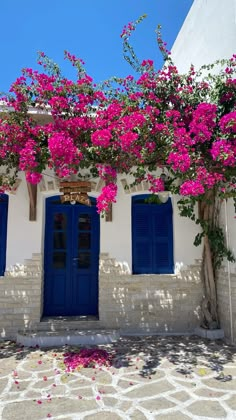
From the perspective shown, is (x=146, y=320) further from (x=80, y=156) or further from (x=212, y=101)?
(x=212, y=101)

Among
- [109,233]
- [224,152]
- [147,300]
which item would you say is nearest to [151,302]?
[147,300]

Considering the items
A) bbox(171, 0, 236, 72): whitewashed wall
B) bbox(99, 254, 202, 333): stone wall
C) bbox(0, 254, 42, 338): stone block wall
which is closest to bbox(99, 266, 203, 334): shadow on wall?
bbox(99, 254, 202, 333): stone wall

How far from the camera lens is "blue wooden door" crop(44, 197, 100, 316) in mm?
7094

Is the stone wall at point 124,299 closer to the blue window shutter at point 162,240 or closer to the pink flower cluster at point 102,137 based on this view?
the blue window shutter at point 162,240

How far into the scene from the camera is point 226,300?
6441 mm

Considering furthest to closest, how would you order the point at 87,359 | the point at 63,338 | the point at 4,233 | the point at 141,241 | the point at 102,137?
Result: 1. the point at 141,241
2. the point at 4,233
3. the point at 63,338
4. the point at 87,359
5. the point at 102,137

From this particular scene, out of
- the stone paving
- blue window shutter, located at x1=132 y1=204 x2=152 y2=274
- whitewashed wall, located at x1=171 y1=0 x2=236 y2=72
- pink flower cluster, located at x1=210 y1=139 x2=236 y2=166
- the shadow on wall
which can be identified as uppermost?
whitewashed wall, located at x1=171 y1=0 x2=236 y2=72

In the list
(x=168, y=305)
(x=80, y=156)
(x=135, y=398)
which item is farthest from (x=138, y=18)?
(x=135, y=398)

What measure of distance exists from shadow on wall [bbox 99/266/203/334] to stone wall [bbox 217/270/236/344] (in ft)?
1.54

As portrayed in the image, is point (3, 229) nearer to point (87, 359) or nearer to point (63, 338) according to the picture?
point (63, 338)

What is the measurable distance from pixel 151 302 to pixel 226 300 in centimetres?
150

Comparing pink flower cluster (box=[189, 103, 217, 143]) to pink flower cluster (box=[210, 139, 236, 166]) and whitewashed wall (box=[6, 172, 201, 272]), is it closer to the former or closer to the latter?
pink flower cluster (box=[210, 139, 236, 166])

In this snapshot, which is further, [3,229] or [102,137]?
[3,229]

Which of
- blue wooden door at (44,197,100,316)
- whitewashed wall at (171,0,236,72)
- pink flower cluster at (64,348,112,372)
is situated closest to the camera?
pink flower cluster at (64,348,112,372)
